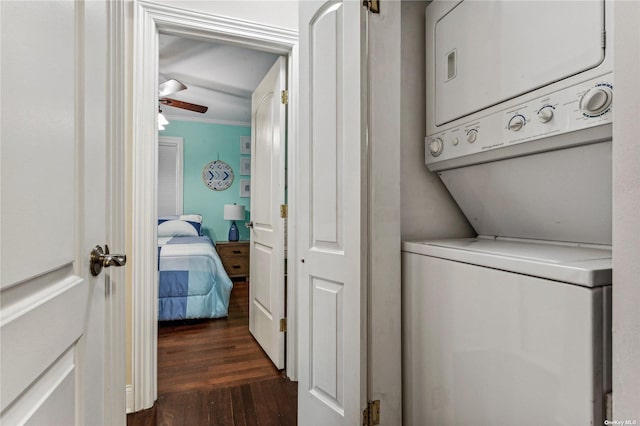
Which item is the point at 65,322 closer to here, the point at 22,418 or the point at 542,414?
the point at 22,418

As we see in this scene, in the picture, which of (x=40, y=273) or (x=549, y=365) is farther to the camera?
(x=549, y=365)

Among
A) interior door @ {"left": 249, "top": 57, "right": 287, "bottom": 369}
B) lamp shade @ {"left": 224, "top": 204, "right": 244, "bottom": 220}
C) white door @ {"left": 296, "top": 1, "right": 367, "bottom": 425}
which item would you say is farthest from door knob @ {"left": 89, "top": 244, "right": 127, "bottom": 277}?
lamp shade @ {"left": 224, "top": 204, "right": 244, "bottom": 220}

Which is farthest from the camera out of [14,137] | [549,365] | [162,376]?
[162,376]

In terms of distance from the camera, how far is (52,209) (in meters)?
0.56

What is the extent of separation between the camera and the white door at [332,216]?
1286 mm

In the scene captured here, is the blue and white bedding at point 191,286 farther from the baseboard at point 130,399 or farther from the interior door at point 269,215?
the baseboard at point 130,399

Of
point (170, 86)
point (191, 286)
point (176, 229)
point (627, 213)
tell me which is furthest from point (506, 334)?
point (176, 229)

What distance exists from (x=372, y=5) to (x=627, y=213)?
3.56ft

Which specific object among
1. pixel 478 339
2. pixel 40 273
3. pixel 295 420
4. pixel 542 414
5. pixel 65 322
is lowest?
pixel 295 420

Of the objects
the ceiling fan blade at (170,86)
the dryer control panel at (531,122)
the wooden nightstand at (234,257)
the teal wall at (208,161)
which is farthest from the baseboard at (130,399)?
the teal wall at (208,161)

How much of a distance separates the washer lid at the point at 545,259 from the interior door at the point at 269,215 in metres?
1.30

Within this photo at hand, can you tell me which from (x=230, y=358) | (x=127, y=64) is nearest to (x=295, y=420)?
(x=230, y=358)

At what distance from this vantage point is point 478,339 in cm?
99

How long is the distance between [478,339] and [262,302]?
1882mm
